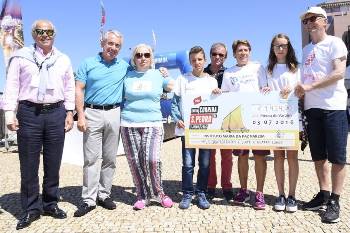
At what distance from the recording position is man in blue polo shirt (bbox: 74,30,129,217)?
473 cm

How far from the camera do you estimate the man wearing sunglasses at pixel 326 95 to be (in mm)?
4289

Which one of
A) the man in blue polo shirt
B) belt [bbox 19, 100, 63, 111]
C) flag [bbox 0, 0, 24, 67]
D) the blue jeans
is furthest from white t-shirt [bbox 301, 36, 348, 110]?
flag [bbox 0, 0, 24, 67]

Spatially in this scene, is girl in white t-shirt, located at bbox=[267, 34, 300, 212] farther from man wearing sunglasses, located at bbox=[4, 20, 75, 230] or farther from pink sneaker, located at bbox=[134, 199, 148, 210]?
man wearing sunglasses, located at bbox=[4, 20, 75, 230]

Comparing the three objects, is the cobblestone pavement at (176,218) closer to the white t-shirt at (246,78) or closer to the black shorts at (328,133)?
the black shorts at (328,133)

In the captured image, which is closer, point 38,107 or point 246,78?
point 38,107

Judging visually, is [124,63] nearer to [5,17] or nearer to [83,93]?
[83,93]

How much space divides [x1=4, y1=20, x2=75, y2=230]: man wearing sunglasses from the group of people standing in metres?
0.01

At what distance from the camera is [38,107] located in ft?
14.4

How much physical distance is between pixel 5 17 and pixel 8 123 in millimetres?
11326

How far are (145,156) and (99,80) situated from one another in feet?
3.66

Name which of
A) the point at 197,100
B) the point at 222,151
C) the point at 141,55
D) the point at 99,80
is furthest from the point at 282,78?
the point at 99,80

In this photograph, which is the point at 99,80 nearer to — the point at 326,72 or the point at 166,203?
the point at 166,203

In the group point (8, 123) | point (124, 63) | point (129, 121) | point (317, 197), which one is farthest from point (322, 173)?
point (8, 123)

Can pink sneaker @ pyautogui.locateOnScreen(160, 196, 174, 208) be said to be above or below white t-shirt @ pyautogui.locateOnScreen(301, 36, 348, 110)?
below
